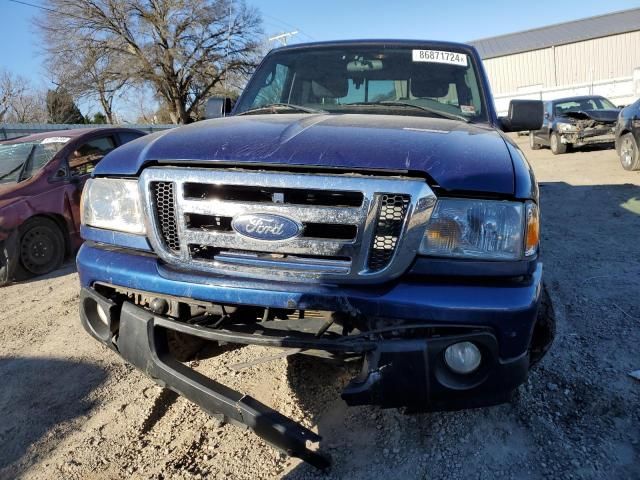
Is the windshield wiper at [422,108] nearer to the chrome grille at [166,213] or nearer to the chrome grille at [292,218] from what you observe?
the chrome grille at [292,218]

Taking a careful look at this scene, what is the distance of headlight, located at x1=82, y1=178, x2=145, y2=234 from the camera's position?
2104mm

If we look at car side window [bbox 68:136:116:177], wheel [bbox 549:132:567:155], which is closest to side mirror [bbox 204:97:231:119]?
car side window [bbox 68:136:116:177]

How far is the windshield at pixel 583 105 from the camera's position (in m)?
14.0

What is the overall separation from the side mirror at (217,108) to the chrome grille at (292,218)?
1.68 metres

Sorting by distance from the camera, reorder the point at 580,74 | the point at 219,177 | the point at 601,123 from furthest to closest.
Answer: the point at 580,74 → the point at 601,123 → the point at 219,177

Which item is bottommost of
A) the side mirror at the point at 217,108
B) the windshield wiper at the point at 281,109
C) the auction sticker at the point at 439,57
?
the windshield wiper at the point at 281,109

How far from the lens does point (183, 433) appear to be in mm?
2512

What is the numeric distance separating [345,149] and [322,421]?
144cm

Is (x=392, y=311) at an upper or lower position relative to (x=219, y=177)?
lower

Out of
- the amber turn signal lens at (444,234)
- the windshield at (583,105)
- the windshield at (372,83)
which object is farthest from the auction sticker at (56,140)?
the windshield at (583,105)

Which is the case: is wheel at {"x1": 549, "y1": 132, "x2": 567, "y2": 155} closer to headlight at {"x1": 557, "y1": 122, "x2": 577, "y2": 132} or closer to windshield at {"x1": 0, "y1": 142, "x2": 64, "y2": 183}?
headlight at {"x1": 557, "y1": 122, "x2": 577, "y2": 132}

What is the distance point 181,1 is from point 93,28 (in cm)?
585

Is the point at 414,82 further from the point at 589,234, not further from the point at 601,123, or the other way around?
the point at 601,123

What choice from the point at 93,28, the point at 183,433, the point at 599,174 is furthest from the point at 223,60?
the point at 183,433
